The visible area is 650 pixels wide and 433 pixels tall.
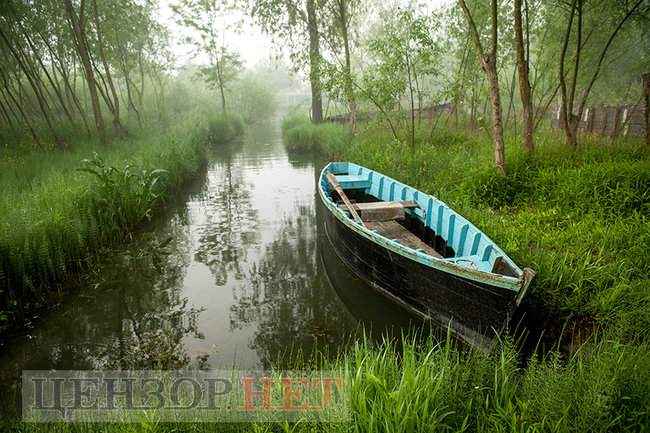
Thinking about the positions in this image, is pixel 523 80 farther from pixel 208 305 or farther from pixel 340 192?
pixel 208 305

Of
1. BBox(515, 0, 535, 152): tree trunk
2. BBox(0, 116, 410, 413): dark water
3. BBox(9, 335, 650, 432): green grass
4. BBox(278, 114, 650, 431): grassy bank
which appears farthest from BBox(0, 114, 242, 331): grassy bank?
BBox(515, 0, 535, 152): tree trunk

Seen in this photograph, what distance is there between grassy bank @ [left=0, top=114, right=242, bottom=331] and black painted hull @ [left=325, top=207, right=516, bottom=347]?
3.94m

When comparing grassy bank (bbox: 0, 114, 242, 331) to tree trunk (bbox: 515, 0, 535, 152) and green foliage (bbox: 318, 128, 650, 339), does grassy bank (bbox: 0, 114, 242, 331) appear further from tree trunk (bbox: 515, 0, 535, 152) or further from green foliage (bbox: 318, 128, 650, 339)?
tree trunk (bbox: 515, 0, 535, 152)

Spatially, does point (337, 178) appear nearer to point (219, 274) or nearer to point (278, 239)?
point (278, 239)

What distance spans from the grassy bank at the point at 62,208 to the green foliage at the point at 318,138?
532 centimetres

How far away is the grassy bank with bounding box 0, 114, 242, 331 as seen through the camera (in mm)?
4608

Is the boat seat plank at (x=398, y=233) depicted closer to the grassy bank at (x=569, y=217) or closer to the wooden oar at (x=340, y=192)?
the wooden oar at (x=340, y=192)

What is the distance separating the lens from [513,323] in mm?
3641

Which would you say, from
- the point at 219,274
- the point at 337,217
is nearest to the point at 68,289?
the point at 219,274

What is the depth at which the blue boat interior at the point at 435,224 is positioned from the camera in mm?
4052

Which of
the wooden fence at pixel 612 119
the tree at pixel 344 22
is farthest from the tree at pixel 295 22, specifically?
the wooden fence at pixel 612 119

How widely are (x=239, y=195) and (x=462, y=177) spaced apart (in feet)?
19.9

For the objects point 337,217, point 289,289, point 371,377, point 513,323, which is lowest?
point 289,289

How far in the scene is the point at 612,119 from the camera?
11633 millimetres
